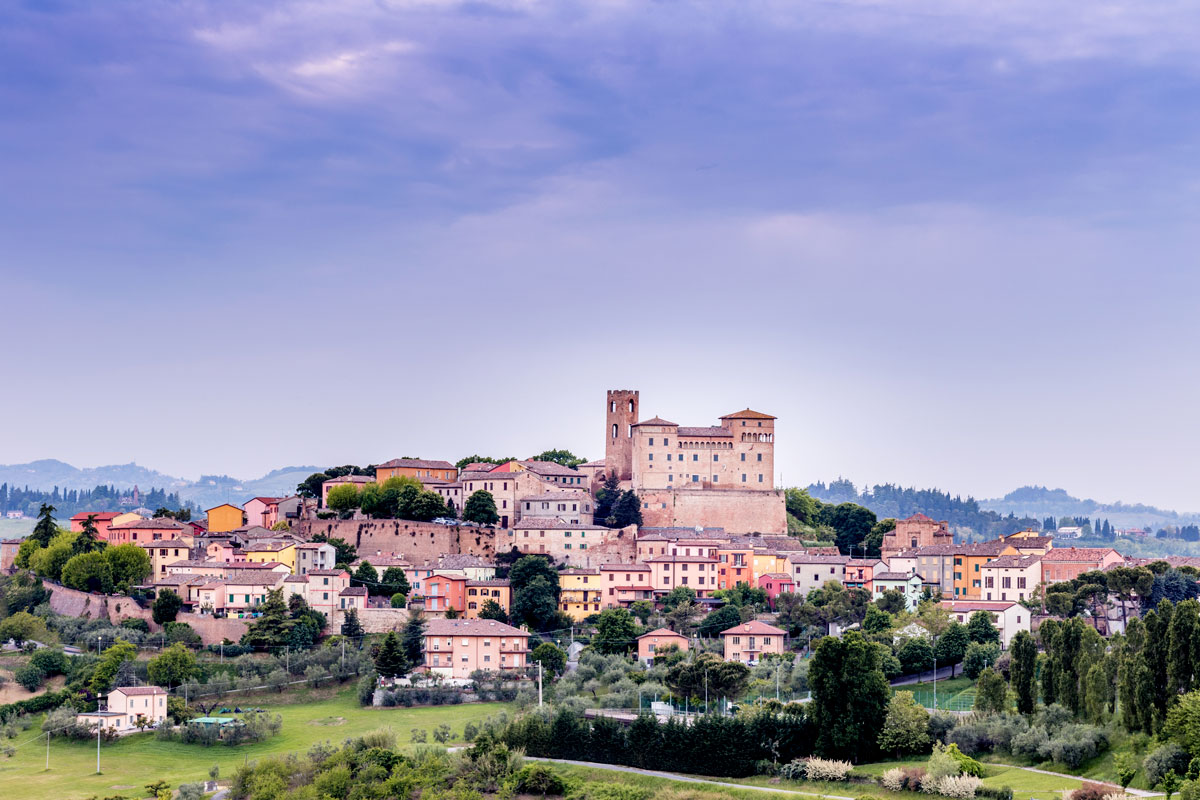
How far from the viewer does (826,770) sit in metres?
46.3

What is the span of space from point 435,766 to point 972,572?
106 feet

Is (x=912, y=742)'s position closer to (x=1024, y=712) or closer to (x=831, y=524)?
(x=1024, y=712)

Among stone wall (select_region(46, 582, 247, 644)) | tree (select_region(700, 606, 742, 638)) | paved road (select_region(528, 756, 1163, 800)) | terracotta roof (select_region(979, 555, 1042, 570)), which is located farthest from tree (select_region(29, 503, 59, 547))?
terracotta roof (select_region(979, 555, 1042, 570))

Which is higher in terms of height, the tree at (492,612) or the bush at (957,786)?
the tree at (492,612)

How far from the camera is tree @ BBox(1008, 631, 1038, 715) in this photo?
162ft

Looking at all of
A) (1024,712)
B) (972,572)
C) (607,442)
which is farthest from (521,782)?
(607,442)

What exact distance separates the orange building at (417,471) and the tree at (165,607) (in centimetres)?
1879

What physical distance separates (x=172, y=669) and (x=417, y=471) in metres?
25.8

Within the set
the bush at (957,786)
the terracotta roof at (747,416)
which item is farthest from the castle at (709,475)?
the bush at (957,786)

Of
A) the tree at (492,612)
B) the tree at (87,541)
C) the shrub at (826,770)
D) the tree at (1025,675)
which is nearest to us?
the shrub at (826,770)

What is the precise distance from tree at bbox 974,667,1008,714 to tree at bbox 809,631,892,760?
2.98m

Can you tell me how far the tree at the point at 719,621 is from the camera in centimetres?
6450

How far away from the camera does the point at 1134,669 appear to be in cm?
4481

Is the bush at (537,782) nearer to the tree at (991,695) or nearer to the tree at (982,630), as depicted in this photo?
the tree at (991,695)
